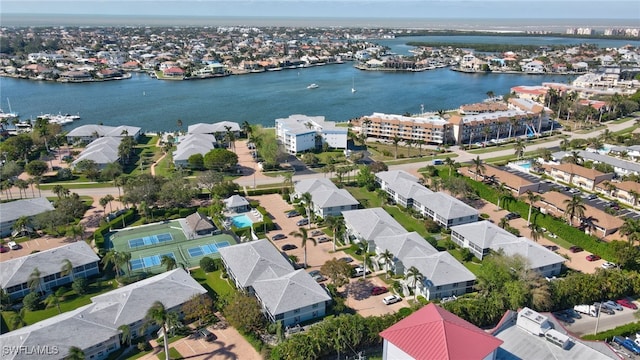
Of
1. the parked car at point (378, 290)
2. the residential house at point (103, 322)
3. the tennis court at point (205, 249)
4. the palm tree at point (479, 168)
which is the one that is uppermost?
the palm tree at point (479, 168)

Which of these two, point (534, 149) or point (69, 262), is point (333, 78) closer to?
point (534, 149)

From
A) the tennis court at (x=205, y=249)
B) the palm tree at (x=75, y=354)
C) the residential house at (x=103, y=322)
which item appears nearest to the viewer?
the palm tree at (x=75, y=354)

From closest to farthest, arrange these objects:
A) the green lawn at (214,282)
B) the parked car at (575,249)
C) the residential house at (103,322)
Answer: the residential house at (103,322) → the green lawn at (214,282) → the parked car at (575,249)

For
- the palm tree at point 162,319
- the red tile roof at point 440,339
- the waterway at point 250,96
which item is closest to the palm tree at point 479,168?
the red tile roof at point 440,339

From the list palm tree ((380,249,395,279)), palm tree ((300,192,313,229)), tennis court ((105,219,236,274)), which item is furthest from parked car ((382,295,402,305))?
tennis court ((105,219,236,274))

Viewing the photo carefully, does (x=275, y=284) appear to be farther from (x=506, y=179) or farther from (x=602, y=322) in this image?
(x=506, y=179)

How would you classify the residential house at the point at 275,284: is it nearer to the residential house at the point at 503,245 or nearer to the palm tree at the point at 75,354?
the palm tree at the point at 75,354
